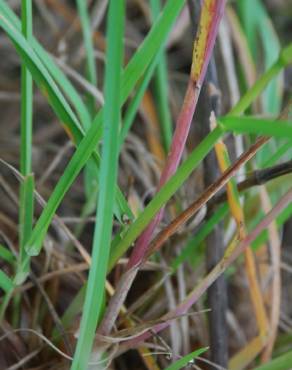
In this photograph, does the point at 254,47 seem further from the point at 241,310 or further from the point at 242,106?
the point at 242,106

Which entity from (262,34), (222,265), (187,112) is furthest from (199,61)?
(262,34)

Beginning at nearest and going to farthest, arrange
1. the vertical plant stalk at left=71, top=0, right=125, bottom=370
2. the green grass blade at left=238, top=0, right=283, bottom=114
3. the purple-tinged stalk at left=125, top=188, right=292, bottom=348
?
1. the vertical plant stalk at left=71, top=0, right=125, bottom=370
2. the purple-tinged stalk at left=125, top=188, right=292, bottom=348
3. the green grass blade at left=238, top=0, right=283, bottom=114

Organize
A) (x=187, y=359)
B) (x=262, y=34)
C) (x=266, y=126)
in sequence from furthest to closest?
(x=262, y=34) → (x=187, y=359) → (x=266, y=126)

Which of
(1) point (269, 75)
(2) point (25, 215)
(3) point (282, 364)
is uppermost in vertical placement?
(1) point (269, 75)

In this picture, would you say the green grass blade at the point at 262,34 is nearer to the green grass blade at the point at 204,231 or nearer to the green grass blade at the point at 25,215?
the green grass blade at the point at 204,231

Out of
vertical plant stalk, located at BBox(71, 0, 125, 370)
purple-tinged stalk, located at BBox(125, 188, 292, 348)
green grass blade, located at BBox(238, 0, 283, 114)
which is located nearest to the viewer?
vertical plant stalk, located at BBox(71, 0, 125, 370)

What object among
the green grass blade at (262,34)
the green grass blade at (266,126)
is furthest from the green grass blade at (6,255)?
the green grass blade at (262,34)

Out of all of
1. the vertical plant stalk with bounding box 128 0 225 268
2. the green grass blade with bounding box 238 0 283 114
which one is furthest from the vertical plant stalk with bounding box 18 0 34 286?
the green grass blade with bounding box 238 0 283 114

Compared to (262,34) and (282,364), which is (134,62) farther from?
(262,34)

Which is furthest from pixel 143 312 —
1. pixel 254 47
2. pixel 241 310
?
pixel 254 47

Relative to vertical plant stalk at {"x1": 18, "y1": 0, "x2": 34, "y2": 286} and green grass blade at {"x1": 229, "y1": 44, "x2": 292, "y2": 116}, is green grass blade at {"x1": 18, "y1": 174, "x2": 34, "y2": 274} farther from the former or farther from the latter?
green grass blade at {"x1": 229, "y1": 44, "x2": 292, "y2": 116}
